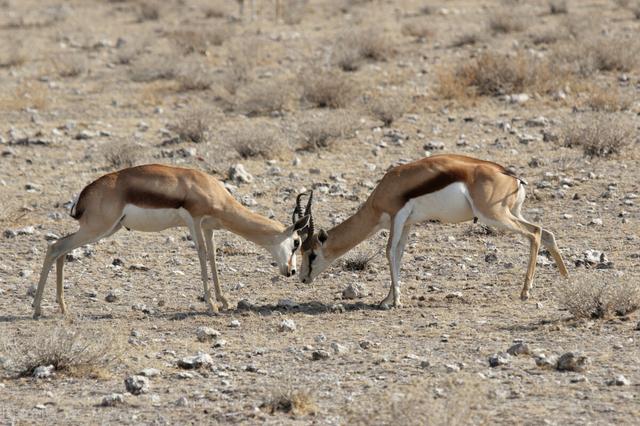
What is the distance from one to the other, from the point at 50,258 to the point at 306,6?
19.4 meters

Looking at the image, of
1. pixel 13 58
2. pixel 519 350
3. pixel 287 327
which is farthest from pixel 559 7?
pixel 519 350

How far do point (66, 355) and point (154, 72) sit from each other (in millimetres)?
13237

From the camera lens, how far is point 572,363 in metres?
7.59

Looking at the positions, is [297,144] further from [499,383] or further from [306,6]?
[306,6]

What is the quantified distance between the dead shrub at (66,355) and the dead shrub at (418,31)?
16167 mm

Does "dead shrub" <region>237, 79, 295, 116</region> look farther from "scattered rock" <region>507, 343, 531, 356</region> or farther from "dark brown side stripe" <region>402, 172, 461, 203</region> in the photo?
"scattered rock" <region>507, 343, 531, 356</region>

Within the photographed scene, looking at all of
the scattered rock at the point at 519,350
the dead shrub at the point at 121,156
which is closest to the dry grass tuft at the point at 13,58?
the dead shrub at the point at 121,156

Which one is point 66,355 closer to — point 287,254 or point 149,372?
point 149,372

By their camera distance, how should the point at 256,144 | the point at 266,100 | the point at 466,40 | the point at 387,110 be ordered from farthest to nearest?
the point at 466,40 → the point at 266,100 → the point at 387,110 → the point at 256,144

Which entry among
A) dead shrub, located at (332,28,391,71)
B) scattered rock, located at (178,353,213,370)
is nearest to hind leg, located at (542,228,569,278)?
scattered rock, located at (178,353,213,370)

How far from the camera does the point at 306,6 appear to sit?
93.0ft

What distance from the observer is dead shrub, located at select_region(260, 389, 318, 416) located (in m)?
6.98

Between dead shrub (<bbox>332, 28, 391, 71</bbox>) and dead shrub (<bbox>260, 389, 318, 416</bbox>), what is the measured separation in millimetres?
13895

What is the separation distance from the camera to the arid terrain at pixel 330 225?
7445 millimetres
